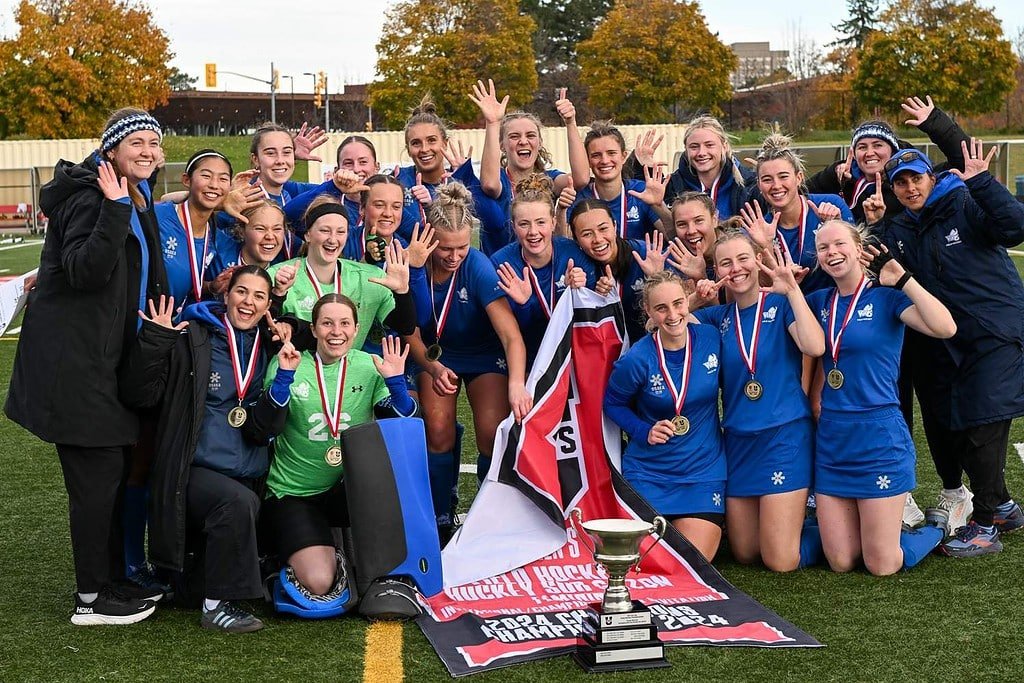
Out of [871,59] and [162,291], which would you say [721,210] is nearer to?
[162,291]

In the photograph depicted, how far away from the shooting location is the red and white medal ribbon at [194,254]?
4922 millimetres

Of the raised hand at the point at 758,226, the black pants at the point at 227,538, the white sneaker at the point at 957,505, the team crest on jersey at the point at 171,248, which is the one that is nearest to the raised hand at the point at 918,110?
the raised hand at the point at 758,226

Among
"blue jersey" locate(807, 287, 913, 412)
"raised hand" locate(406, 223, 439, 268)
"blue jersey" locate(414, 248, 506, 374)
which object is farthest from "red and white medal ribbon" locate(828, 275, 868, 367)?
"raised hand" locate(406, 223, 439, 268)

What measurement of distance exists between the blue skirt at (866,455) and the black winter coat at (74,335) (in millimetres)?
2826

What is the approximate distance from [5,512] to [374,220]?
261 cm

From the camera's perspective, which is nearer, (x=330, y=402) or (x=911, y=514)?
(x=330, y=402)

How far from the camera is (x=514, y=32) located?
148 ft

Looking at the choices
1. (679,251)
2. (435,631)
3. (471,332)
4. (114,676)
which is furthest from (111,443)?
(679,251)

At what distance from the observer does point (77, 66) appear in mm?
40500

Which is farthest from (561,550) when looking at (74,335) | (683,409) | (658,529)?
(74,335)

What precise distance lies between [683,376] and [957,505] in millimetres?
1504

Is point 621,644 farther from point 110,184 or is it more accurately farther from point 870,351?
point 110,184

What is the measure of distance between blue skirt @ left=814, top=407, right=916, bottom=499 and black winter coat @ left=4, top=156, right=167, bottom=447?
2.83 metres

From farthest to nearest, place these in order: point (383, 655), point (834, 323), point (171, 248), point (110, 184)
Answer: point (834, 323), point (171, 248), point (110, 184), point (383, 655)
